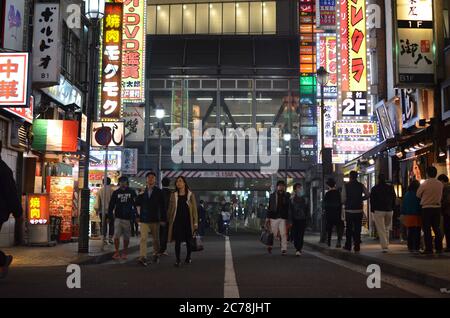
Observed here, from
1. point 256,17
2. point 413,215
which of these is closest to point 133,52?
point 413,215

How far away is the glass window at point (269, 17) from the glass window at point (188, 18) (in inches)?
219

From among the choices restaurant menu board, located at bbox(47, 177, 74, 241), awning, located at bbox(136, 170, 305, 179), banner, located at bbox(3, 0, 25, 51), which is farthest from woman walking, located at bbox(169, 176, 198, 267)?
awning, located at bbox(136, 170, 305, 179)

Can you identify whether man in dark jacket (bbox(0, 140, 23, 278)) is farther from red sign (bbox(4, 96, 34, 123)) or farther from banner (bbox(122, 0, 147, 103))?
banner (bbox(122, 0, 147, 103))

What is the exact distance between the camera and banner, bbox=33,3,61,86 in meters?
17.8

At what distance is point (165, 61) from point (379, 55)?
22.6 meters

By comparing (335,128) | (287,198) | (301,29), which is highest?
(301,29)

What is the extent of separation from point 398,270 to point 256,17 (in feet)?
127

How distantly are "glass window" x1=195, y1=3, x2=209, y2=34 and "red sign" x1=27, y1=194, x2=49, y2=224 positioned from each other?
102 ft

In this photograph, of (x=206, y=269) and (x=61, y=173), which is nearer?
(x=206, y=269)

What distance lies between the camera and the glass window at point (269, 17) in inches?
1852

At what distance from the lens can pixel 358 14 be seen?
24906mm

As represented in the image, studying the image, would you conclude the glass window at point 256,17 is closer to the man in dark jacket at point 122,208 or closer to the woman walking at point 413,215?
the woman walking at point 413,215
